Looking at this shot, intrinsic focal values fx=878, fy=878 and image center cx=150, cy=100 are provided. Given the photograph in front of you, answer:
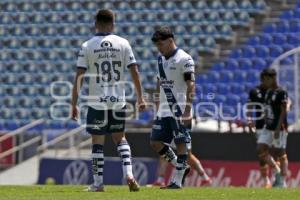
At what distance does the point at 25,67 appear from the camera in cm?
2484

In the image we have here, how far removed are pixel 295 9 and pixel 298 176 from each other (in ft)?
20.1

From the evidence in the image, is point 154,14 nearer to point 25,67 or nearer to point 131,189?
point 25,67

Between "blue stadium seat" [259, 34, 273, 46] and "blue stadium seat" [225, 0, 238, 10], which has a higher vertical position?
"blue stadium seat" [225, 0, 238, 10]

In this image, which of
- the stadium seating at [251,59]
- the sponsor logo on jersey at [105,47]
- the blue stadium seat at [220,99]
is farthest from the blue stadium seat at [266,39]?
the sponsor logo on jersey at [105,47]

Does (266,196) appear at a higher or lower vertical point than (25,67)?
lower

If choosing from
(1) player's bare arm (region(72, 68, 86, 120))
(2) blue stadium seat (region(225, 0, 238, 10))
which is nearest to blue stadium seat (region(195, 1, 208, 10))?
(2) blue stadium seat (region(225, 0, 238, 10))

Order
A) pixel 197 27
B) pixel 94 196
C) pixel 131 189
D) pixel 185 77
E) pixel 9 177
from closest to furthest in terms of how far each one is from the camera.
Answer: pixel 94 196 < pixel 131 189 < pixel 185 77 < pixel 9 177 < pixel 197 27

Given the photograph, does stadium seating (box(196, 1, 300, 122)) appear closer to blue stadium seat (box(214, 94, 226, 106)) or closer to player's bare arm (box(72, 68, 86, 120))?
blue stadium seat (box(214, 94, 226, 106))

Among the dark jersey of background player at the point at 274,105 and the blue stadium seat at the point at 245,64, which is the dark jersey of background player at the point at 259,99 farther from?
the blue stadium seat at the point at 245,64

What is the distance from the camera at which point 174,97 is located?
11352mm

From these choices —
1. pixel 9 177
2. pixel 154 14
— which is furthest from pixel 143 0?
pixel 9 177

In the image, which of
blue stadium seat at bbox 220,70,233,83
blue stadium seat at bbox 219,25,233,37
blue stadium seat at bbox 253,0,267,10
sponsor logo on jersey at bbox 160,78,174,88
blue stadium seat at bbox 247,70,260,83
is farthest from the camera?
blue stadium seat at bbox 219,25,233,37

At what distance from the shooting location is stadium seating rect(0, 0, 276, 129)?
72.4ft

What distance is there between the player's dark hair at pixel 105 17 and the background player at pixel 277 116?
534 cm
